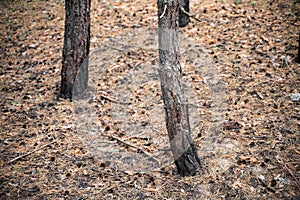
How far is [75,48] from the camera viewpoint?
16.2ft

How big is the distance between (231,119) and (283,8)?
10.1 feet

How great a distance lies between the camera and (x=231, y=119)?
443cm

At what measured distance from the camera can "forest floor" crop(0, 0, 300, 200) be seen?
12.2 ft

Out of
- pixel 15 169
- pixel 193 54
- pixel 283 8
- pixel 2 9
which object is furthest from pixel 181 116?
pixel 2 9

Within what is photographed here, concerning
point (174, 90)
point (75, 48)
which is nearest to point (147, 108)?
point (75, 48)

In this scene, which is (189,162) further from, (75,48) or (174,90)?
(75,48)

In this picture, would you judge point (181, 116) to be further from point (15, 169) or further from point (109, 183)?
point (15, 169)

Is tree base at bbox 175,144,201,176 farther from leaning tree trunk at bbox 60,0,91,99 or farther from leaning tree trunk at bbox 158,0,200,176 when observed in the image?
leaning tree trunk at bbox 60,0,91,99

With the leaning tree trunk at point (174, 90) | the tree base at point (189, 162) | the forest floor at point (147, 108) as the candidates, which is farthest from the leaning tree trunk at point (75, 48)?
the tree base at point (189, 162)

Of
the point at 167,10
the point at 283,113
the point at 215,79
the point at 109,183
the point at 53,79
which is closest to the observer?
the point at 167,10

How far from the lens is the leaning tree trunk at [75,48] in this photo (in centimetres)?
475

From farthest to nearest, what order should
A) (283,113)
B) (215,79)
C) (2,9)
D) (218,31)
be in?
(2,9) < (218,31) < (215,79) < (283,113)

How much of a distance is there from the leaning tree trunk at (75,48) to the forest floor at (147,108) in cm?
24

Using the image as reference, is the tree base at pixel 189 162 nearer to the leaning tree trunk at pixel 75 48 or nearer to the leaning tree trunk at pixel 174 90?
the leaning tree trunk at pixel 174 90
